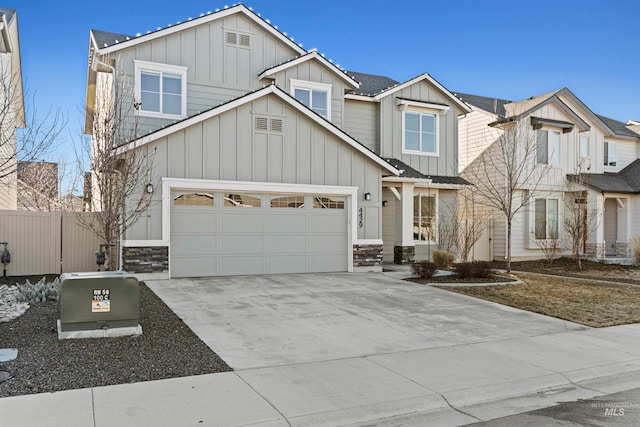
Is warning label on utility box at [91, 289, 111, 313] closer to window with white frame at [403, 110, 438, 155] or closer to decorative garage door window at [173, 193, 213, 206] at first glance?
decorative garage door window at [173, 193, 213, 206]

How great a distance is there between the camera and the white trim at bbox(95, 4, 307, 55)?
14562 mm

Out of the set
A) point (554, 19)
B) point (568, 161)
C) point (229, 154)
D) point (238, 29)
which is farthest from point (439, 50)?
point (229, 154)

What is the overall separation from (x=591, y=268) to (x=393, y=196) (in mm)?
8470

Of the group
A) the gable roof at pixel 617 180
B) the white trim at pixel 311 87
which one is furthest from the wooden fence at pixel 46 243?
the gable roof at pixel 617 180

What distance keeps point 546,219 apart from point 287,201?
43.6 feet

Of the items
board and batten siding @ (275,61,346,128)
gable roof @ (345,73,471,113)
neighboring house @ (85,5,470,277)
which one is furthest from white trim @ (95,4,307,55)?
gable roof @ (345,73,471,113)

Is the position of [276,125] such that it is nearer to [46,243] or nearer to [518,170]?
[46,243]

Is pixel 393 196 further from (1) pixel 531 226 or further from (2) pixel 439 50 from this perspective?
(2) pixel 439 50

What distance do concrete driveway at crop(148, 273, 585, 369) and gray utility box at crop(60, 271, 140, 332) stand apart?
3.81 feet

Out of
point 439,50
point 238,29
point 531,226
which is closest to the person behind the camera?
point 238,29

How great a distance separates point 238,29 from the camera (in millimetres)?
16500

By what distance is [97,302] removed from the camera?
706 cm

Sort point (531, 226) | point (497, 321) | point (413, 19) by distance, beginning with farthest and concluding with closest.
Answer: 1. point (413, 19)
2. point (531, 226)
3. point (497, 321)

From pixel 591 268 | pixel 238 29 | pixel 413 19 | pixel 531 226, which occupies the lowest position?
pixel 591 268
